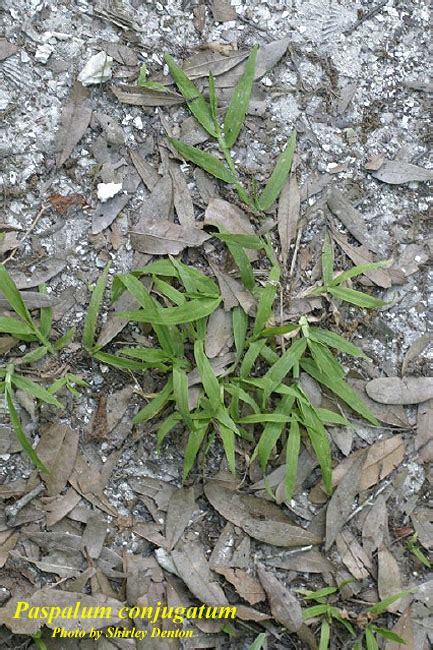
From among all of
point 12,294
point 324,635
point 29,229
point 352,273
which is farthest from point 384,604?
point 29,229

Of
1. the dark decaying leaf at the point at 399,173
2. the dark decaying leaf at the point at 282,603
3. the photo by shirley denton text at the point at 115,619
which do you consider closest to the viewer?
the photo by shirley denton text at the point at 115,619

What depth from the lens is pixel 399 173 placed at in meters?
2.61

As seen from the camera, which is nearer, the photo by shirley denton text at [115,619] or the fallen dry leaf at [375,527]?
the photo by shirley denton text at [115,619]

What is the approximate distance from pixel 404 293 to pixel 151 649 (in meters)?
1.49

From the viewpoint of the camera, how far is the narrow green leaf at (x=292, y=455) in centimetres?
239

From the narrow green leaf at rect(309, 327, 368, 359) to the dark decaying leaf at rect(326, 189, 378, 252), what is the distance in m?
0.37

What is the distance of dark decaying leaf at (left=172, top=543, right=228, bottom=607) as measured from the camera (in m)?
2.34

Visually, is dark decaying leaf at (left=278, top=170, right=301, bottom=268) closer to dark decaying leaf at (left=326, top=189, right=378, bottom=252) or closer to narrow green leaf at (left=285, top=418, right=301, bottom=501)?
dark decaying leaf at (left=326, top=189, right=378, bottom=252)

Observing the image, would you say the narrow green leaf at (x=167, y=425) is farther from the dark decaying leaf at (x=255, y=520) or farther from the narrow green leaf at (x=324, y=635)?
the narrow green leaf at (x=324, y=635)

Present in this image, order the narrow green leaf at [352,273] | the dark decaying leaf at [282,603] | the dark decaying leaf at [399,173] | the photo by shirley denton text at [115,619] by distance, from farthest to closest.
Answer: the dark decaying leaf at [399,173] < the narrow green leaf at [352,273] < the dark decaying leaf at [282,603] < the photo by shirley denton text at [115,619]

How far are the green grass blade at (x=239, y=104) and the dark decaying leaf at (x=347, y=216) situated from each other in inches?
16.0

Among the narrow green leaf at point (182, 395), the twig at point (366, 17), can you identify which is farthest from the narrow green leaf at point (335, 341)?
the twig at point (366, 17)

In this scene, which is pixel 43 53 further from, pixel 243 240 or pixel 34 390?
pixel 34 390

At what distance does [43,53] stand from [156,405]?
4.16 feet
